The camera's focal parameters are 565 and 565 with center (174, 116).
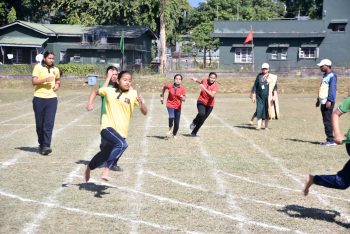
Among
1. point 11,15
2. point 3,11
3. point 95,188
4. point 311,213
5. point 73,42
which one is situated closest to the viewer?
point 311,213

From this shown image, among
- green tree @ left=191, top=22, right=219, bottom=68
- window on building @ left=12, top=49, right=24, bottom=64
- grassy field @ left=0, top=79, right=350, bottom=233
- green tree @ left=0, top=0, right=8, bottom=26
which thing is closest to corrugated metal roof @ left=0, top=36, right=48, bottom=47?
window on building @ left=12, top=49, right=24, bottom=64

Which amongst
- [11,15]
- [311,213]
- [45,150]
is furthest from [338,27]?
[311,213]

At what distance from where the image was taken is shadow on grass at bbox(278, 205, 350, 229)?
6.64 metres

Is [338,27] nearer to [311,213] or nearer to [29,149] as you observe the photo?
[29,149]

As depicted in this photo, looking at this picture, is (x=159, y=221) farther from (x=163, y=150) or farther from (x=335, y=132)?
(x=163, y=150)

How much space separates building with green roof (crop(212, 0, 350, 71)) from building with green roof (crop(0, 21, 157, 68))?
30.2 feet

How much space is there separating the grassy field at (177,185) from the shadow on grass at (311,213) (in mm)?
12

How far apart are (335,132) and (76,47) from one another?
4983 centimetres

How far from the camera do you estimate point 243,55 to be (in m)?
52.5

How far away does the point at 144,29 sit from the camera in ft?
182

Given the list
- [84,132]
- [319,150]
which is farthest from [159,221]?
[84,132]

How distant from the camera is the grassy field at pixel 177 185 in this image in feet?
21.0

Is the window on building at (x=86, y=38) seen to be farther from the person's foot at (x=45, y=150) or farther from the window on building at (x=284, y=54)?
the person's foot at (x=45, y=150)

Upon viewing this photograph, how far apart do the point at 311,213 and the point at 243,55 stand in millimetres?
46343
